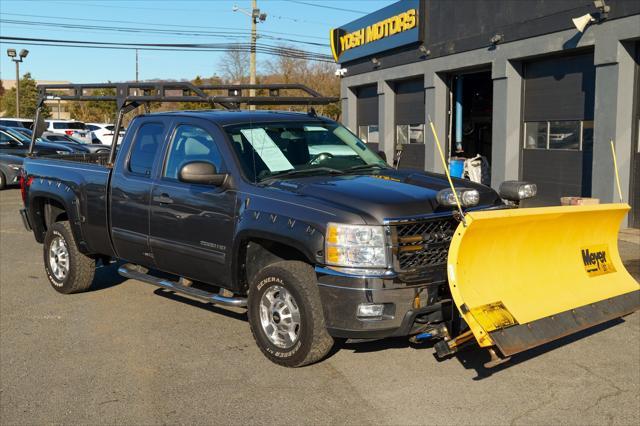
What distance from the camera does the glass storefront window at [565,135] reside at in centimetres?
1380

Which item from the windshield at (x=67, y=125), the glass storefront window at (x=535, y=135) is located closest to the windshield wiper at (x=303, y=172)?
the glass storefront window at (x=535, y=135)

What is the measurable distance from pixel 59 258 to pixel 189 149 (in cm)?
267

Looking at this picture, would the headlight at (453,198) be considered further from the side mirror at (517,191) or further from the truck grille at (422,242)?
the side mirror at (517,191)

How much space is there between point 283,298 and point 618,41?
377 inches

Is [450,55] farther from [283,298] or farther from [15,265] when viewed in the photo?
[283,298]

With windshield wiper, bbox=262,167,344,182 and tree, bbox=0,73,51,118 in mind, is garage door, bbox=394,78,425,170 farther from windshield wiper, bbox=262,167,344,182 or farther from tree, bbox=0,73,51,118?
tree, bbox=0,73,51,118

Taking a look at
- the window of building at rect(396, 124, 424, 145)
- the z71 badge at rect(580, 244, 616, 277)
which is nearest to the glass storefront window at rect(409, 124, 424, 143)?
the window of building at rect(396, 124, 424, 145)

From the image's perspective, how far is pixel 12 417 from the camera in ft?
14.6

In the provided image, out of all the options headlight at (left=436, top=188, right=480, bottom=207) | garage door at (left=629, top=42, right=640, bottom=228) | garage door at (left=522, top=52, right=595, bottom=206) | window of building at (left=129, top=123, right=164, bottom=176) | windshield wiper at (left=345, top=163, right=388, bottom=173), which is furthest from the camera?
garage door at (left=522, top=52, right=595, bottom=206)

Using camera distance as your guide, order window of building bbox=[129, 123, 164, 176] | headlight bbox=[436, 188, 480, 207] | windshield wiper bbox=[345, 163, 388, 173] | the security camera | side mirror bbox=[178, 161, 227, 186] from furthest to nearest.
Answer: the security camera < window of building bbox=[129, 123, 164, 176] < windshield wiper bbox=[345, 163, 388, 173] < side mirror bbox=[178, 161, 227, 186] < headlight bbox=[436, 188, 480, 207]

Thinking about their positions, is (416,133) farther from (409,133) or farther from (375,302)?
(375,302)

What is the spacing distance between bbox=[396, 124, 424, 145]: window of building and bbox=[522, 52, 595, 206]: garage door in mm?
5149

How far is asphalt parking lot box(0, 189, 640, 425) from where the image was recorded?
14.6ft

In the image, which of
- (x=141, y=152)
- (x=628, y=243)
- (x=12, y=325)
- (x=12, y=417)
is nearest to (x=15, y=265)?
(x=12, y=325)
